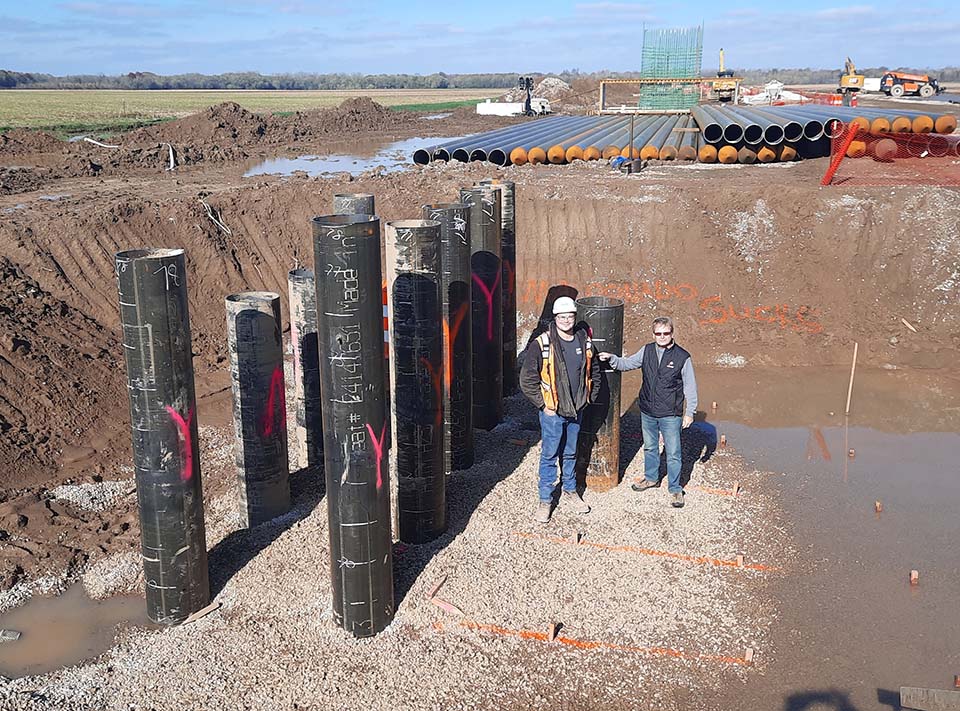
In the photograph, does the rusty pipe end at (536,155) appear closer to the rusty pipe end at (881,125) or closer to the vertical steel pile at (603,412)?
the rusty pipe end at (881,125)

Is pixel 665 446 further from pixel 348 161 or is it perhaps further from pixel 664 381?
pixel 348 161

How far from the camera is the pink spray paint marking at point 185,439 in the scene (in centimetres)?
646

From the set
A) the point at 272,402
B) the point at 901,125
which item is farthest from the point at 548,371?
the point at 901,125

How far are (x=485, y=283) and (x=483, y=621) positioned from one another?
447 centimetres

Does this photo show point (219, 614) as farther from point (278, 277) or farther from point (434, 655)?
point (278, 277)

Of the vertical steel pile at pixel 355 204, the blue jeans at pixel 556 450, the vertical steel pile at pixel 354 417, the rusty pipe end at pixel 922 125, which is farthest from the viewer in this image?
the rusty pipe end at pixel 922 125

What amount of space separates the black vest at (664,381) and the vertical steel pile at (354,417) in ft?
10.2

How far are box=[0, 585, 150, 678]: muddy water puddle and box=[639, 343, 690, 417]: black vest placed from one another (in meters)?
5.06

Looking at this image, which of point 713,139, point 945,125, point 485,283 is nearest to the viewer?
point 485,283

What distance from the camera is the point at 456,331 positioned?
9.12 m

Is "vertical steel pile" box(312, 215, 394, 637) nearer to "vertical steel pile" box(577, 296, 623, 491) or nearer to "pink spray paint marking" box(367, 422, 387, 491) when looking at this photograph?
"pink spray paint marking" box(367, 422, 387, 491)

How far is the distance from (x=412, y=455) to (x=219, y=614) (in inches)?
82.7

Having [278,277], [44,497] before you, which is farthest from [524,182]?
[44,497]

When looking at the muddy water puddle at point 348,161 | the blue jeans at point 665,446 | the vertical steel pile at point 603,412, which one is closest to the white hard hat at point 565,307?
the vertical steel pile at point 603,412
